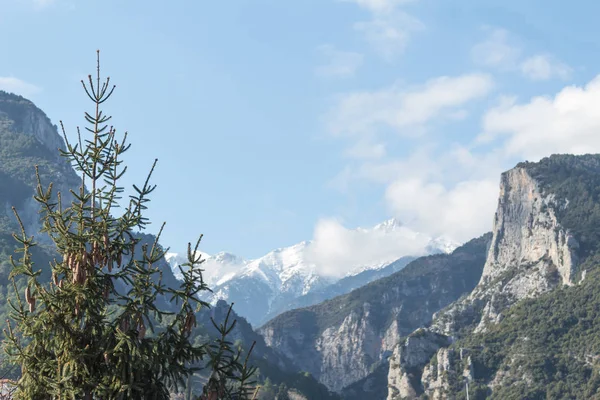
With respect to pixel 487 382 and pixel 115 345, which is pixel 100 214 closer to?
pixel 115 345

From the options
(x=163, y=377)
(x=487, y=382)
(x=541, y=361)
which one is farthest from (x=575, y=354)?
(x=163, y=377)

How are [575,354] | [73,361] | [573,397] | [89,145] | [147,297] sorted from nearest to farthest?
[73,361], [147,297], [89,145], [573,397], [575,354]

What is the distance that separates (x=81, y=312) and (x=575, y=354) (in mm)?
194971

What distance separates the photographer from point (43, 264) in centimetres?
19512

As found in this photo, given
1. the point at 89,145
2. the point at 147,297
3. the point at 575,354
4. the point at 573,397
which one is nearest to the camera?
the point at 147,297

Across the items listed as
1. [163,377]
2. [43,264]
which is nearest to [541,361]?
[43,264]

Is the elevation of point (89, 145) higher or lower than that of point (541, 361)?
higher

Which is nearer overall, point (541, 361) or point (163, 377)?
point (163, 377)

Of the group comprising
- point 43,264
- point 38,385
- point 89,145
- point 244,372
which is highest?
point 43,264

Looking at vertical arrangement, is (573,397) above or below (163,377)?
below

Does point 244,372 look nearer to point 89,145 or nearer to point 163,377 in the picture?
point 163,377

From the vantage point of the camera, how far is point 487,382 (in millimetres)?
197250

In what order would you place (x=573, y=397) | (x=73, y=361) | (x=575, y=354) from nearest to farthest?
(x=73, y=361) < (x=573, y=397) < (x=575, y=354)

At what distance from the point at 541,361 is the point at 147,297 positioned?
634 ft
